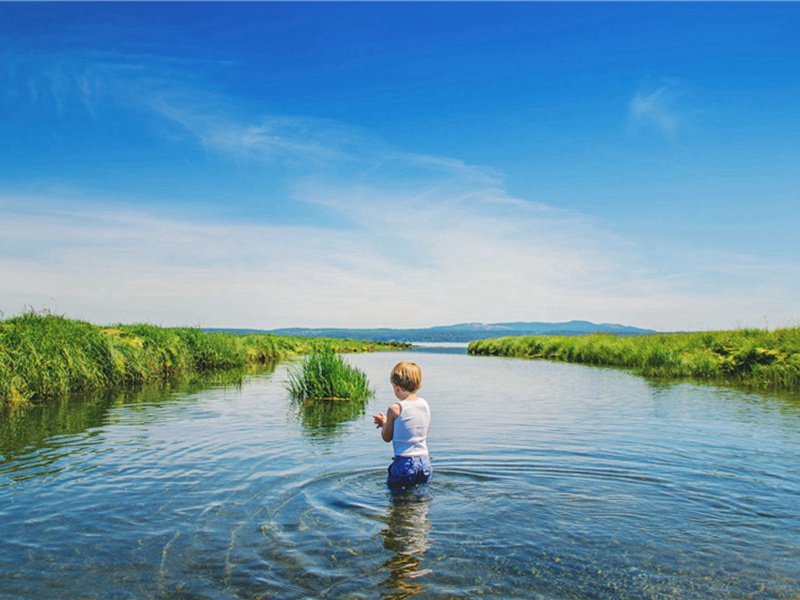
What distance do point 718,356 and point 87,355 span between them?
30.4 metres

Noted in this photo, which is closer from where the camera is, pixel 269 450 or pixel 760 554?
pixel 760 554

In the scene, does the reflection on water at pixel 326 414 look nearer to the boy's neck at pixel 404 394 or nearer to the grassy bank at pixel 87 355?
the grassy bank at pixel 87 355

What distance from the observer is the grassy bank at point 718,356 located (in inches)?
1032

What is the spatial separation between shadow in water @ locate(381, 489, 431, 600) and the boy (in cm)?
27

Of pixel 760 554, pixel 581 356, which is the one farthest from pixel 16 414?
pixel 581 356

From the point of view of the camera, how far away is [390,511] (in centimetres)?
806

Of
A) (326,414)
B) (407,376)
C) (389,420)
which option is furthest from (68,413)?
(407,376)

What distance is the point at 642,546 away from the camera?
22.4 ft

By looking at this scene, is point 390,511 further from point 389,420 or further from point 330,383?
point 330,383

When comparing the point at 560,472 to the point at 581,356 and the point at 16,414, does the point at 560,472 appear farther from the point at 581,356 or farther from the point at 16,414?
the point at 581,356

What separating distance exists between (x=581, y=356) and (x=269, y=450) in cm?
4211

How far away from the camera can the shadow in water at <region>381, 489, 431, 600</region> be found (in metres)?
5.73

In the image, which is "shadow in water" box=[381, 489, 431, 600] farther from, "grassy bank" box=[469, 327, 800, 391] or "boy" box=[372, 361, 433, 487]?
"grassy bank" box=[469, 327, 800, 391]

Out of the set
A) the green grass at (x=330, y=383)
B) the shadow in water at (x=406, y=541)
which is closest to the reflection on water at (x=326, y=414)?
the green grass at (x=330, y=383)
